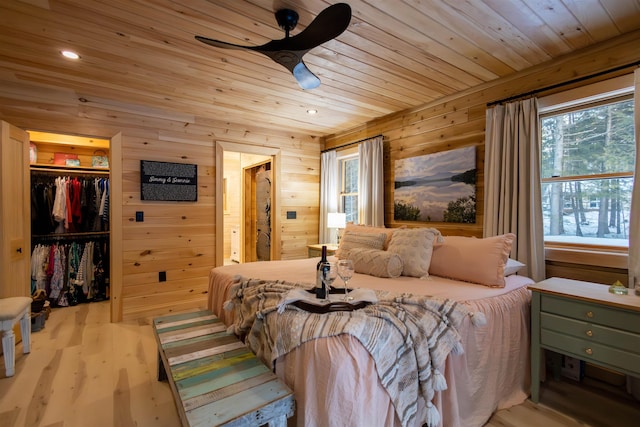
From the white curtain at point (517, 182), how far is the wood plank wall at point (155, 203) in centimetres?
293

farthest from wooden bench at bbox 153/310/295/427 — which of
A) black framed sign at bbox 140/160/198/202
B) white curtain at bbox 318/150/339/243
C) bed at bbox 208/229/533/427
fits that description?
white curtain at bbox 318/150/339/243

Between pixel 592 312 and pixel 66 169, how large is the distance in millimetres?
5571

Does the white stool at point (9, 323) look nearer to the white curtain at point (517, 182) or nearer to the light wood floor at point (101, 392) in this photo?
the light wood floor at point (101, 392)

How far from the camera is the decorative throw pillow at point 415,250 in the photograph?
2450 millimetres

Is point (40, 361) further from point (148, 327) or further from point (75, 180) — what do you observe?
point (75, 180)

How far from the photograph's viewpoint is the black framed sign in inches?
140

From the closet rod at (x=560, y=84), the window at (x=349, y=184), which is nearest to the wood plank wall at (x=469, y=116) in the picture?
the closet rod at (x=560, y=84)

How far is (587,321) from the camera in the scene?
177 centimetres

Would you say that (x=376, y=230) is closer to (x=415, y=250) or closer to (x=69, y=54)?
(x=415, y=250)

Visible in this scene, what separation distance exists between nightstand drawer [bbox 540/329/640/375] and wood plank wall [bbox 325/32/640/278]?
30.8 inches

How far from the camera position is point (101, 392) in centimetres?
212

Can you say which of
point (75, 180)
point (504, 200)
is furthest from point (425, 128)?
point (75, 180)

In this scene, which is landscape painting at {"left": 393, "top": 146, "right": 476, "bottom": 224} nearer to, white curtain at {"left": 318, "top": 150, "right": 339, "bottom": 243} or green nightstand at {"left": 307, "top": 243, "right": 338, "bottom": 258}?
green nightstand at {"left": 307, "top": 243, "right": 338, "bottom": 258}

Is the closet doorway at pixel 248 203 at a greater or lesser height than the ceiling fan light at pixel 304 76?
lesser
